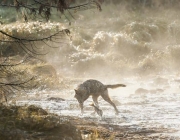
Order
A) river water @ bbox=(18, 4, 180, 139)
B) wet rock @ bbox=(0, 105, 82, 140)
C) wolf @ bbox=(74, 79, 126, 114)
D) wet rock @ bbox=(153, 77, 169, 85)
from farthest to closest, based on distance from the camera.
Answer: wet rock @ bbox=(153, 77, 169, 85)
river water @ bbox=(18, 4, 180, 139)
wolf @ bbox=(74, 79, 126, 114)
wet rock @ bbox=(0, 105, 82, 140)

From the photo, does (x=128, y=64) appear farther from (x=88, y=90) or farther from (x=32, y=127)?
(x=32, y=127)

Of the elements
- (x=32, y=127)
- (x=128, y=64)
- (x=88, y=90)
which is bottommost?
(x=32, y=127)

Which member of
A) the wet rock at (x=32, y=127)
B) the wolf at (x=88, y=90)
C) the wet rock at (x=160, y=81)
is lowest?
the wet rock at (x=32, y=127)

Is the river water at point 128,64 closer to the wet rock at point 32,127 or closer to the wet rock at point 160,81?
the wet rock at point 160,81

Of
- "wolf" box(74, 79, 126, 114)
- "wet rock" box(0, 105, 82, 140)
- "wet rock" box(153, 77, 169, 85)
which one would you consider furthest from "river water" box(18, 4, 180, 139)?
"wet rock" box(0, 105, 82, 140)

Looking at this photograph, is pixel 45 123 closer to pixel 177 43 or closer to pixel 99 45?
pixel 99 45

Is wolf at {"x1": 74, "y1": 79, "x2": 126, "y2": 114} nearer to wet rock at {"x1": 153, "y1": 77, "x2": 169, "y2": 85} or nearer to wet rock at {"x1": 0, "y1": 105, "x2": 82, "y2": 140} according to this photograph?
wet rock at {"x1": 0, "y1": 105, "x2": 82, "y2": 140}

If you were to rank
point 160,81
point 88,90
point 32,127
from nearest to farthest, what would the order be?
point 32,127
point 88,90
point 160,81

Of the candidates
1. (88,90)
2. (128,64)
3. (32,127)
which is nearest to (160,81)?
(128,64)

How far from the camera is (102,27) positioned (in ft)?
97.8

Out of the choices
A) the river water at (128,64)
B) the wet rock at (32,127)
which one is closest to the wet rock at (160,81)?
the river water at (128,64)

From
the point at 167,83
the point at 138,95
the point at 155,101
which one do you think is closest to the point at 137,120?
the point at 155,101

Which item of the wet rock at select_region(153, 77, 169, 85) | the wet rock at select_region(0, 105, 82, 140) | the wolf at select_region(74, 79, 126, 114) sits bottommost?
the wet rock at select_region(0, 105, 82, 140)

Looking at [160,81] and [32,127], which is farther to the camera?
[160,81]
